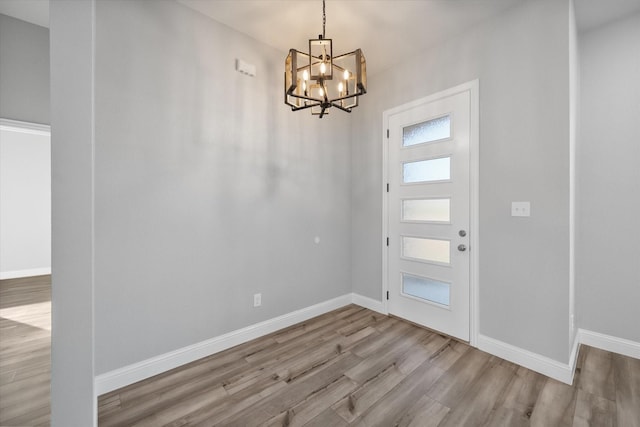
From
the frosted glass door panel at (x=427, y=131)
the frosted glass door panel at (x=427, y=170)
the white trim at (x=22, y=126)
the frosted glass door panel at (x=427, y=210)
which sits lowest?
the frosted glass door panel at (x=427, y=210)

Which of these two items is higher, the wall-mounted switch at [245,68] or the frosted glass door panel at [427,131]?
the wall-mounted switch at [245,68]

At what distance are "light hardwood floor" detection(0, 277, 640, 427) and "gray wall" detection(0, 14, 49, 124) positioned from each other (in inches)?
78.2

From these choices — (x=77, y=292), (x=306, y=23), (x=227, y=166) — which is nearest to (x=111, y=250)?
(x=77, y=292)

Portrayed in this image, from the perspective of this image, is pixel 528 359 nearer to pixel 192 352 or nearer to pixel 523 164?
pixel 523 164

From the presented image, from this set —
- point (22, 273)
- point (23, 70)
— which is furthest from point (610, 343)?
point (22, 273)

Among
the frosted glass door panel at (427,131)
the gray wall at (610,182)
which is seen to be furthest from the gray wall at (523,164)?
the gray wall at (610,182)

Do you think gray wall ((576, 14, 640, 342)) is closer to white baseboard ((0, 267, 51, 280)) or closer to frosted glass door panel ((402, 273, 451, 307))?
frosted glass door panel ((402, 273, 451, 307))

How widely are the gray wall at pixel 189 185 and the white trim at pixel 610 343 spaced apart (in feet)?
8.96

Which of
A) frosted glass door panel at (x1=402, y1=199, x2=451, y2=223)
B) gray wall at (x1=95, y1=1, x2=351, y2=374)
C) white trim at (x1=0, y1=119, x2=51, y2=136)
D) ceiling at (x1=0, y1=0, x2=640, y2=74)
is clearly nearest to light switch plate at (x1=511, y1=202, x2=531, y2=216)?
frosted glass door panel at (x1=402, y1=199, x2=451, y2=223)

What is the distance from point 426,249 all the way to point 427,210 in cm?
43

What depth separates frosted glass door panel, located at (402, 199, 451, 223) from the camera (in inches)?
109

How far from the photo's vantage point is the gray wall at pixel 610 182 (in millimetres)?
2346

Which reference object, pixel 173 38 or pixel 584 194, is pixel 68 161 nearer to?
pixel 173 38

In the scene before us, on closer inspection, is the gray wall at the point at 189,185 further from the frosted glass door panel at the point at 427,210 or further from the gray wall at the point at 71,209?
the frosted glass door panel at the point at 427,210
